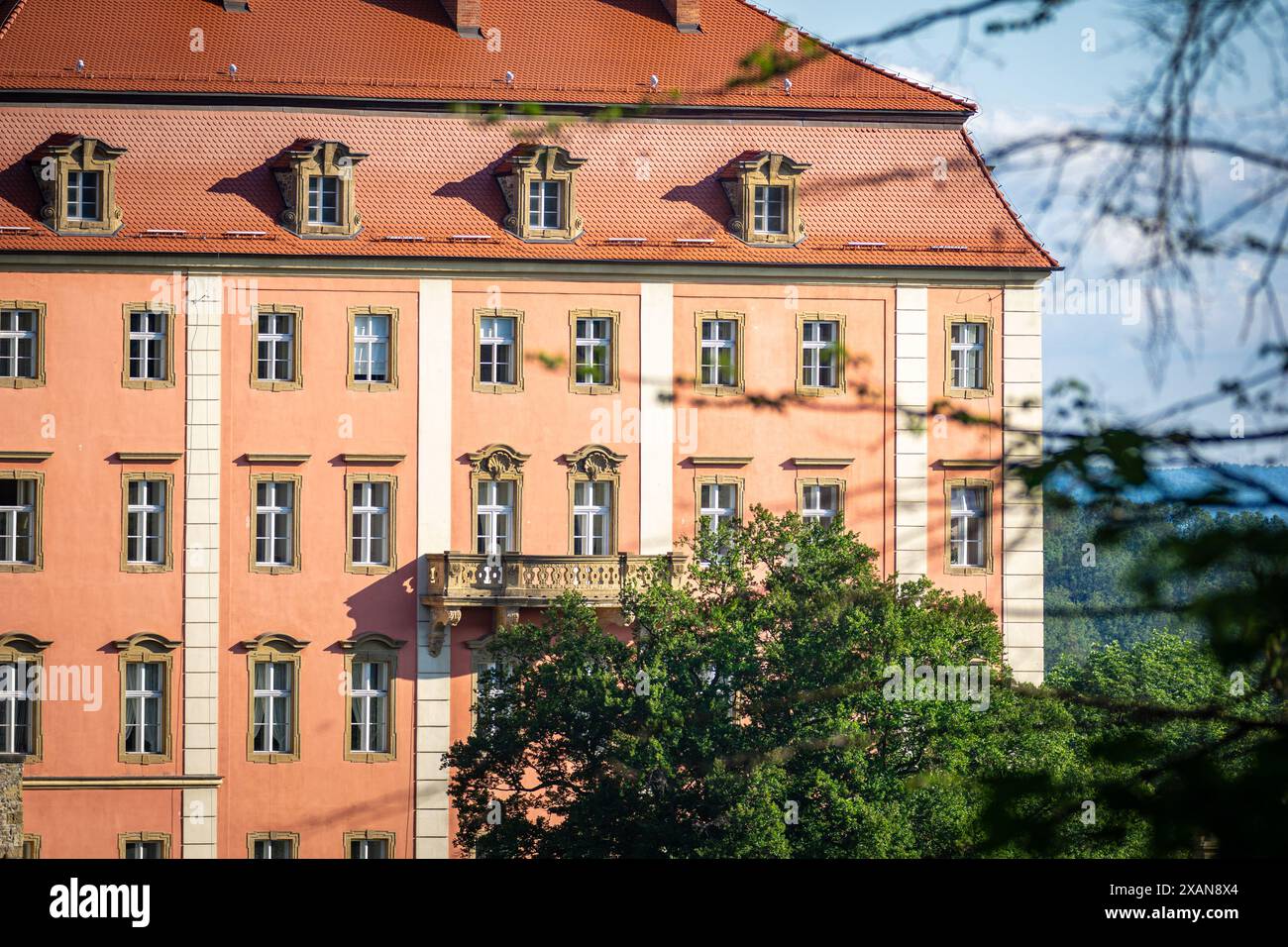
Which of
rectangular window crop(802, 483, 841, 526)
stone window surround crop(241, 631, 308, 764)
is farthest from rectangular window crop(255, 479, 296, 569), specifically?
rectangular window crop(802, 483, 841, 526)

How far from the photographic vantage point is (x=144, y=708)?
34.5 meters

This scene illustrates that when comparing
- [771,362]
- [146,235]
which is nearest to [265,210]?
[146,235]

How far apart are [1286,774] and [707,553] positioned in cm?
2534

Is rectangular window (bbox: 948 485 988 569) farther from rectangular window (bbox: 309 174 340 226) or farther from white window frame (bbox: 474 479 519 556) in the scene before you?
rectangular window (bbox: 309 174 340 226)

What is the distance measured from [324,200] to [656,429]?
718cm

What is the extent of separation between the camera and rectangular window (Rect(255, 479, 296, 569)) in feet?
115

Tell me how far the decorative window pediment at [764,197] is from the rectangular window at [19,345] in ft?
41.1

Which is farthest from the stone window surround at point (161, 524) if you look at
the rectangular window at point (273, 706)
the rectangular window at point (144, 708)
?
the rectangular window at point (273, 706)

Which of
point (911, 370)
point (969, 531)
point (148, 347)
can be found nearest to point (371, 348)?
point (148, 347)

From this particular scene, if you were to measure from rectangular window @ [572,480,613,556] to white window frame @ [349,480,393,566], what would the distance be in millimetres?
3253

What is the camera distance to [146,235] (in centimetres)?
3541

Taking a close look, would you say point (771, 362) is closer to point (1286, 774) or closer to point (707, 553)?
point (707, 553)

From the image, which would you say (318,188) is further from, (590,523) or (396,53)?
(590,523)
